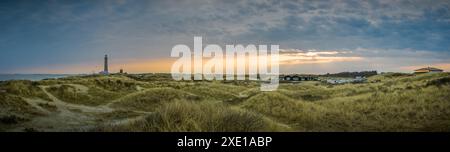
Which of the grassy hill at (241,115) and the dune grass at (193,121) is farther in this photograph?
the grassy hill at (241,115)

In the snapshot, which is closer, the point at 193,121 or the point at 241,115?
the point at 193,121

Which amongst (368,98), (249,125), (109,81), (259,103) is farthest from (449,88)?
(109,81)

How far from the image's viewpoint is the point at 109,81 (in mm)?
43031

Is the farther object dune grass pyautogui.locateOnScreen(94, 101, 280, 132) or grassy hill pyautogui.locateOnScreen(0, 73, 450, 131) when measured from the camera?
grassy hill pyautogui.locateOnScreen(0, 73, 450, 131)

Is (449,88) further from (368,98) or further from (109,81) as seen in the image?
(109,81)

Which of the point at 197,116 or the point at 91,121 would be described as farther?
the point at 91,121

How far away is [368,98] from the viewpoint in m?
22.8
